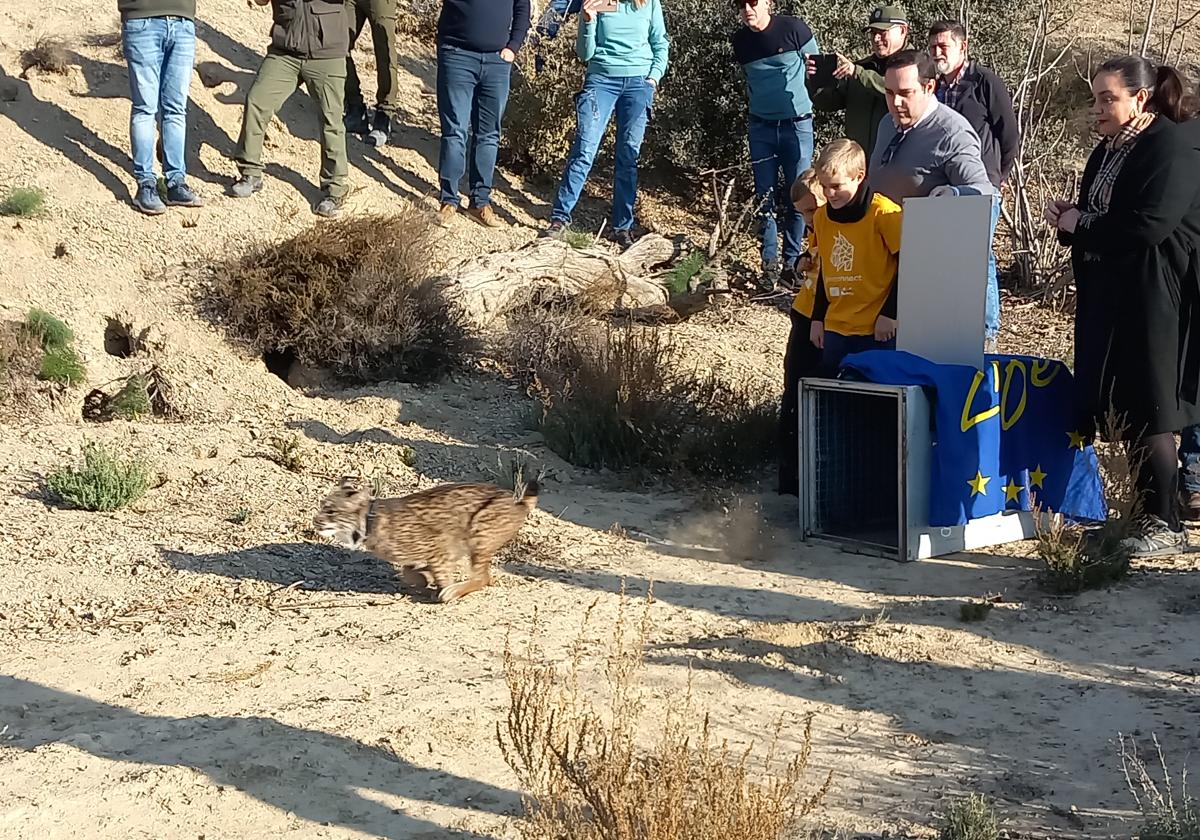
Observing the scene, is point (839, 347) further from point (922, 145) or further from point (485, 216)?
point (485, 216)

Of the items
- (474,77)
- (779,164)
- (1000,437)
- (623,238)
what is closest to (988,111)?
(1000,437)

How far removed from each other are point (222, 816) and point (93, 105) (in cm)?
862

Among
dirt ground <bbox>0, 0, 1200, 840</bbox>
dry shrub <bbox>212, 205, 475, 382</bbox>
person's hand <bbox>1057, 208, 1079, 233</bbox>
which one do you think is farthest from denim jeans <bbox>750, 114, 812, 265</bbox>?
person's hand <bbox>1057, 208, 1079, 233</bbox>

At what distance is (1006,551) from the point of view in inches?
257

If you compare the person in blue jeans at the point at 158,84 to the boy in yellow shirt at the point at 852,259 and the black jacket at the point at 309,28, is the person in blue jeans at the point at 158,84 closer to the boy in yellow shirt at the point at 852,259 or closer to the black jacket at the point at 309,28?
the black jacket at the point at 309,28

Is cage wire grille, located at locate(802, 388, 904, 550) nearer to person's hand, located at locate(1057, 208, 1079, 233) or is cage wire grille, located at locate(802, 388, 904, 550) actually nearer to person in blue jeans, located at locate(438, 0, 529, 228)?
person's hand, located at locate(1057, 208, 1079, 233)

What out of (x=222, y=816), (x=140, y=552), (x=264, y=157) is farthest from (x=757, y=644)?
(x=264, y=157)

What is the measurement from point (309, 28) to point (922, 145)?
535 centimetres

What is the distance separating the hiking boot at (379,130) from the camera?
1230 cm

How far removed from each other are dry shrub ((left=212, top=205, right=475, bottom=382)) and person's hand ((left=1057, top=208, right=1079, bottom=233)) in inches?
173

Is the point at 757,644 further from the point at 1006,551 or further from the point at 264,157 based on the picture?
the point at 264,157

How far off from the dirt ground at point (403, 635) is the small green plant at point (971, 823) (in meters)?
0.17

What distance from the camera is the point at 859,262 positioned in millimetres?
6648

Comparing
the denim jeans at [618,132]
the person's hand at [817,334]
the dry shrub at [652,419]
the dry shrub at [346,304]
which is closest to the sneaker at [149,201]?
the dry shrub at [346,304]
